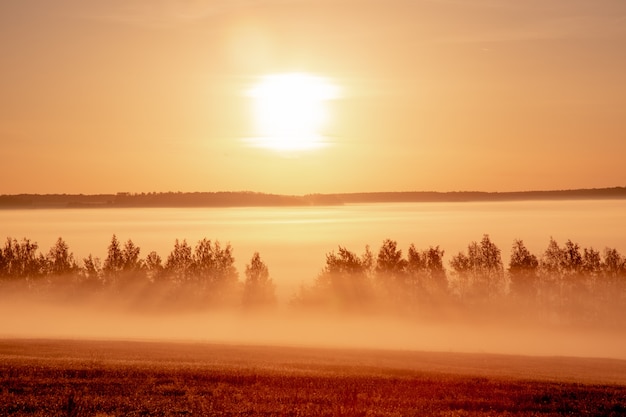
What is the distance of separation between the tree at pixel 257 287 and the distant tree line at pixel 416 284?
0.22 m

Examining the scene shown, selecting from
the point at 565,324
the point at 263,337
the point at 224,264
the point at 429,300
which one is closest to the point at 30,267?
the point at 224,264

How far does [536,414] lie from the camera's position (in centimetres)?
2811

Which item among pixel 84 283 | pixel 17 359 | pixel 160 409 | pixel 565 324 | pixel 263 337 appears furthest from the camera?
pixel 84 283

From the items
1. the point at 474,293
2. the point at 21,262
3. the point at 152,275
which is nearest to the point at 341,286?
the point at 474,293

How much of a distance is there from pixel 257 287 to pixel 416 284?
1373 inches

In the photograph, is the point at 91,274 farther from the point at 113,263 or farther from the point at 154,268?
the point at 154,268

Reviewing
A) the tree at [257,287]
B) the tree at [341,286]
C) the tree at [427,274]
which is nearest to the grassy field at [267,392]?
the tree at [341,286]

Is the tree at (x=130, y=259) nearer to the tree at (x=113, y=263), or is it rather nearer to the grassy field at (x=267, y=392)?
the tree at (x=113, y=263)

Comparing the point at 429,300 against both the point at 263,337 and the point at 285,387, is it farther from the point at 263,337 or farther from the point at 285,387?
the point at 285,387

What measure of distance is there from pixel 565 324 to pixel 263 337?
6173 cm

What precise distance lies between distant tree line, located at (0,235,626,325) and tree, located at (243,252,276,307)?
22 cm

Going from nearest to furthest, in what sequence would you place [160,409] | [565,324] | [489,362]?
[160,409], [489,362], [565,324]

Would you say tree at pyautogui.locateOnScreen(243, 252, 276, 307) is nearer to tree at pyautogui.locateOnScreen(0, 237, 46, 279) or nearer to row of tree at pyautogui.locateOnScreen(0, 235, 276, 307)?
row of tree at pyautogui.locateOnScreen(0, 235, 276, 307)

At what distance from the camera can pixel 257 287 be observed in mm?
153250
